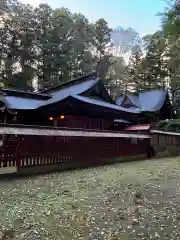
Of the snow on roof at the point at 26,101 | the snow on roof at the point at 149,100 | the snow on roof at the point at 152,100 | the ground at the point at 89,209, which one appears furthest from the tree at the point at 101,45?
the ground at the point at 89,209

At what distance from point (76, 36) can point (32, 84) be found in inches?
371

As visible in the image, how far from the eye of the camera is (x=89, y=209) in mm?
4609

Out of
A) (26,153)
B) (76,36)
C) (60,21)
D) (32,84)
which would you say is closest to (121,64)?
(76,36)

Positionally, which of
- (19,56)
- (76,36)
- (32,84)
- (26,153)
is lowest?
(26,153)

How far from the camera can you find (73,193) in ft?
19.1

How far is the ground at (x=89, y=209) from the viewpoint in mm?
3561

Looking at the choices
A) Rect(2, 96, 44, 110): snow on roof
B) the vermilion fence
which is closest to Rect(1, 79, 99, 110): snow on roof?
Rect(2, 96, 44, 110): snow on roof

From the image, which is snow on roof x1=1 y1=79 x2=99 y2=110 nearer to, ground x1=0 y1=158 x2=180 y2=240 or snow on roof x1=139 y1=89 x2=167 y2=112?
ground x1=0 y1=158 x2=180 y2=240

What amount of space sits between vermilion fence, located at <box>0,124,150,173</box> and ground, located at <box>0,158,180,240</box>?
3.85ft

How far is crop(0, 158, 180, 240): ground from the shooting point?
3561 millimetres

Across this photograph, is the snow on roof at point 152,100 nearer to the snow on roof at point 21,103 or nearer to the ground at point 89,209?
the snow on roof at point 21,103

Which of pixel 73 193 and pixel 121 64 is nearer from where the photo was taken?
pixel 73 193

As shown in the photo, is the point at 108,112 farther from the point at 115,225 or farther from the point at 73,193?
the point at 115,225

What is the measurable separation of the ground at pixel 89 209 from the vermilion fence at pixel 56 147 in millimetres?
1173
